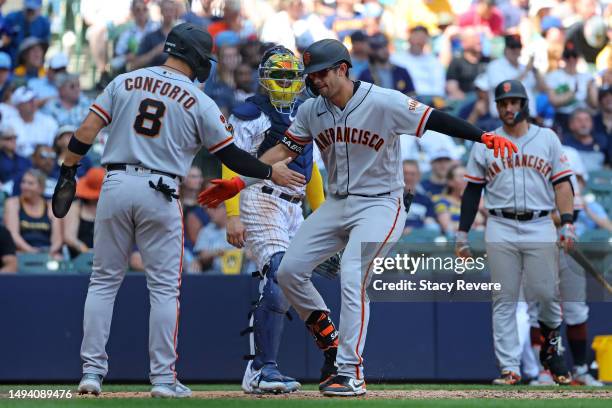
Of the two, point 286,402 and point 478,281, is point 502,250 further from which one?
point 286,402

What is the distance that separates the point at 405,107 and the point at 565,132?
7.25 metres

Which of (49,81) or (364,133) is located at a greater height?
(49,81)

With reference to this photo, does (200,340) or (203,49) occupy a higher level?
(203,49)

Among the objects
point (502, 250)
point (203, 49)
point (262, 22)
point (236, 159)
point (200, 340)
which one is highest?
point (262, 22)

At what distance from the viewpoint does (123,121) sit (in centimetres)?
614

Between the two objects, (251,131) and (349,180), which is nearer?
(349,180)

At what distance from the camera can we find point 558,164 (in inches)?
339

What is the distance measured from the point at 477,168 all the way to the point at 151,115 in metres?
3.53

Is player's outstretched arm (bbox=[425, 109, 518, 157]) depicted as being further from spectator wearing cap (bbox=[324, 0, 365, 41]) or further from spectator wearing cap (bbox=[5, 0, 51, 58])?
spectator wearing cap (bbox=[5, 0, 51, 58])

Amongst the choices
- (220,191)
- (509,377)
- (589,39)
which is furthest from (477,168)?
(589,39)

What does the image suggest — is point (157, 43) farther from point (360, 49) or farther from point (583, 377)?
point (583, 377)

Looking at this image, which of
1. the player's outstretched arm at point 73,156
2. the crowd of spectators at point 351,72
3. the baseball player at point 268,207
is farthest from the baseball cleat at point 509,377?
the player's outstretched arm at point 73,156

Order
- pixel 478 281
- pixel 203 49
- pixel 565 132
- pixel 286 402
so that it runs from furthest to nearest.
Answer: pixel 565 132 → pixel 478 281 → pixel 203 49 → pixel 286 402

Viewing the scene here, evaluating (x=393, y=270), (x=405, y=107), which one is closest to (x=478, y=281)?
(x=393, y=270)
